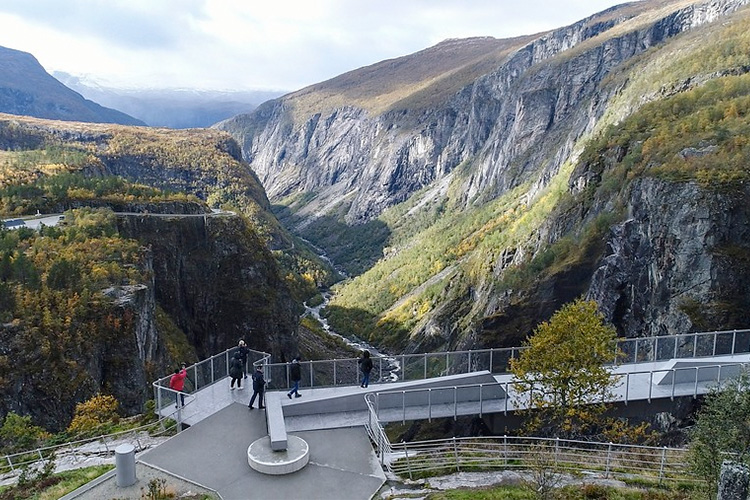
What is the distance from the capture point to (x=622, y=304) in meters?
44.8

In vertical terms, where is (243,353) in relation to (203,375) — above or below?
above

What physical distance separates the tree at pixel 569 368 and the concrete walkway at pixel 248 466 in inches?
320

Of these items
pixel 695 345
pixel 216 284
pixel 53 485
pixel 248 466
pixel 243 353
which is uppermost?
pixel 243 353

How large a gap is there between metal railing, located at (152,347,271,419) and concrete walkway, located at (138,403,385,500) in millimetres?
1766

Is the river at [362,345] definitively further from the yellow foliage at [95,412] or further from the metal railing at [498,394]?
the yellow foliage at [95,412]

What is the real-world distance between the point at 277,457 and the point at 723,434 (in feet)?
42.5

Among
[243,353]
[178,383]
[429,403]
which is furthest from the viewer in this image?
[243,353]

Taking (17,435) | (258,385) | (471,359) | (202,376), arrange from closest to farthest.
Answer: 1. (258,385)
2. (202,376)
3. (17,435)
4. (471,359)

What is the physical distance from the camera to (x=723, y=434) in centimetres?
1440

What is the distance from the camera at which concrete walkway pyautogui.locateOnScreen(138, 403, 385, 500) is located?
1630 centimetres

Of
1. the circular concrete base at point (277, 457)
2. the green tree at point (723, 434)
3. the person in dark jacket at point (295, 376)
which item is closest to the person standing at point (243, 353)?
the person in dark jacket at point (295, 376)

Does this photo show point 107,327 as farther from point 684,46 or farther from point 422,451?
point 684,46

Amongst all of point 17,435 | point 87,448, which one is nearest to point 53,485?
point 87,448

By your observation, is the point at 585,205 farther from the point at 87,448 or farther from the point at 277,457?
the point at 87,448
